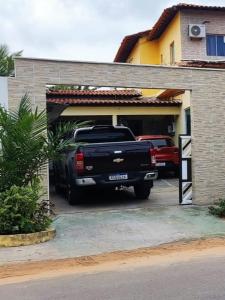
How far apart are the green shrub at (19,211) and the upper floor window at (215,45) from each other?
17.9 m

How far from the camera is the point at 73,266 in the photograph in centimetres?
722

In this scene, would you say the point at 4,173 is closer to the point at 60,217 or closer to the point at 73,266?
the point at 60,217

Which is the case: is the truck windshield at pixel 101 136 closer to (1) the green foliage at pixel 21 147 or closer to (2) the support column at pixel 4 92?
(2) the support column at pixel 4 92

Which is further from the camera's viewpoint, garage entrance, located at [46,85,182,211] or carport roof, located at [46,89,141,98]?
carport roof, located at [46,89,141,98]

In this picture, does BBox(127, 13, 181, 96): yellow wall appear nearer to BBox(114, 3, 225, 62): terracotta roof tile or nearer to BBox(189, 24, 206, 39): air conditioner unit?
BBox(114, 3, 225, 62): terracotta roof tile

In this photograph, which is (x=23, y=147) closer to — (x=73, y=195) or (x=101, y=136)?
(x=73, y=195)

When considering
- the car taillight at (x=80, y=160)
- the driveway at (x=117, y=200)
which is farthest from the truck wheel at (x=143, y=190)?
the car taillight at (x=80, y=160)

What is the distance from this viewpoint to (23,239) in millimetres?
8562

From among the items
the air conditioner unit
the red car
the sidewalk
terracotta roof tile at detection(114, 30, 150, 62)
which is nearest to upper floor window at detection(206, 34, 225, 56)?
the air conditioner unit

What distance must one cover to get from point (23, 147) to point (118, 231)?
244 cm

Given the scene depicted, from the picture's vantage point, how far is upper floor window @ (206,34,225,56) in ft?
81.3

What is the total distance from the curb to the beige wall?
400 cm

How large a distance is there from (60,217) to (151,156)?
3.04m

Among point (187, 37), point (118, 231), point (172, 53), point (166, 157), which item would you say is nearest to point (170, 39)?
point (172, 53)
